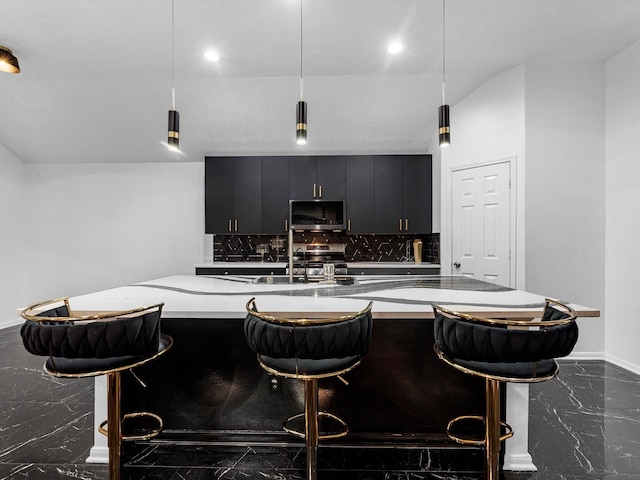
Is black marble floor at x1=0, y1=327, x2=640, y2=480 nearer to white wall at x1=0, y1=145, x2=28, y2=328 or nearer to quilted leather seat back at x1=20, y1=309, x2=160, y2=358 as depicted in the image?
quilted leather seat back at x1=20, y1=309, x2=160, y2=358

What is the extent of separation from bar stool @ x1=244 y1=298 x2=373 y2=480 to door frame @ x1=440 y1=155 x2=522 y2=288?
9.16 feet

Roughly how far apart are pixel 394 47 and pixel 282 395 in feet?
10.1

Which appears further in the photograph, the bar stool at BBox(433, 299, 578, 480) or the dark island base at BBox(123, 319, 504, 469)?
the dark island base at BBox(123, 319, 504, 469)

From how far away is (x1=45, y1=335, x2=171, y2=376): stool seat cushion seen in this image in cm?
138

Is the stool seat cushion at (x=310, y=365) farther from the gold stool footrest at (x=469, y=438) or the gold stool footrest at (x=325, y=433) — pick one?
the gold stool footrest at (x=469, y=438)

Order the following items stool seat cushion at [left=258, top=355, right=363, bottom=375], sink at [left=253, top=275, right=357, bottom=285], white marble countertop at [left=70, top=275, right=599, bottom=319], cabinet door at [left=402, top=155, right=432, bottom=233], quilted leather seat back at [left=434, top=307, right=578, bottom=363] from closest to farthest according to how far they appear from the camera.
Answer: quilted leather seat back at [left=434, top=307, right=578, bottom=363]
stool seat cushion at [left=258, top=355, right=363, bottom=375]
white marble countertop at [left=70, top=275, right=599, bottom=319]
sink at [left=253, top=275, right=357, bottom=285]
cabinet door at [left=402, top=155, right=432, bottom=233]

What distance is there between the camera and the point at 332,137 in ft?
15.1

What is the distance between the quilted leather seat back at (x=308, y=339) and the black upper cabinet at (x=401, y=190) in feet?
11.5

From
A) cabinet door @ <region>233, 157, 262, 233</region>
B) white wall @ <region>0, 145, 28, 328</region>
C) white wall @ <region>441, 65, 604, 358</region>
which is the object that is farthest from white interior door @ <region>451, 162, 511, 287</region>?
white wall @ <region>0, 145, 28, 328</region>

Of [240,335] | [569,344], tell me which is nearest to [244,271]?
[240,335]

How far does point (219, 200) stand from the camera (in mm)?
4820

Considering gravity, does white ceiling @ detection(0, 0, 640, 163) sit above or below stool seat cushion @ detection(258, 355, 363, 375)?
above

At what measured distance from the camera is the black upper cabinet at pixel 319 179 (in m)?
4.75

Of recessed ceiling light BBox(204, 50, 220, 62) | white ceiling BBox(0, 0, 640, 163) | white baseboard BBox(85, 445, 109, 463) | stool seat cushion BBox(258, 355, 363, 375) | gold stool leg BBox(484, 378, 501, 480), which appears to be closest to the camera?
stool seat cushion BBox(258, 355, 363, 375)
